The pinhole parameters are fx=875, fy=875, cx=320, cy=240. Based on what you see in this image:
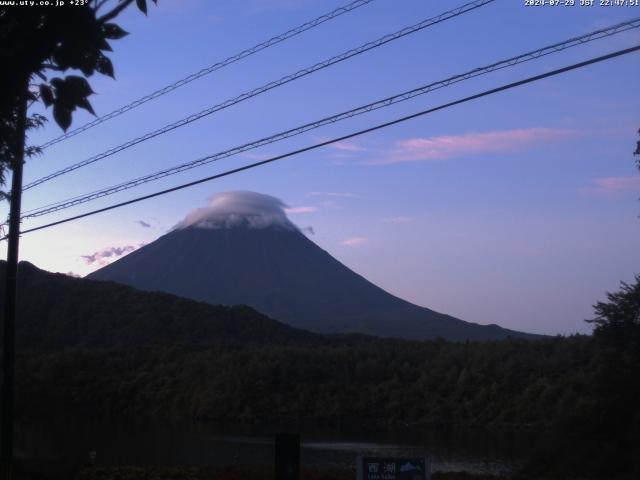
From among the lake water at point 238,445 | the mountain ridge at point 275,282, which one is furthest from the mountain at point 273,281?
the lake water at point 238,445

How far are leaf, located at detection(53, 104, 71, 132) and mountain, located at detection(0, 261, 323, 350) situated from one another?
198 feet

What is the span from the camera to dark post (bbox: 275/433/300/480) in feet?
33.9

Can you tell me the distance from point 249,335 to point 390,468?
60.8 m

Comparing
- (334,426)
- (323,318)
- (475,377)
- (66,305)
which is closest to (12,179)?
(334,426)

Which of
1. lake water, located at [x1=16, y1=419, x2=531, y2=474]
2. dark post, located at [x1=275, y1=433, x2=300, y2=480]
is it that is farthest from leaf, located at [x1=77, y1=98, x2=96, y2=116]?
lake water, located at [x1=16, y1=419, x2=531, y2=474]

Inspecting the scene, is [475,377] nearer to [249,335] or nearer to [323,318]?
[249,335]

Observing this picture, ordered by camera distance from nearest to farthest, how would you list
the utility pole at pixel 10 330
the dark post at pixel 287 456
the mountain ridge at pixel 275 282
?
the dark post at pixel 287 456, the utility pole at pixel 10 330, the mountain ridge at pixel 275 282

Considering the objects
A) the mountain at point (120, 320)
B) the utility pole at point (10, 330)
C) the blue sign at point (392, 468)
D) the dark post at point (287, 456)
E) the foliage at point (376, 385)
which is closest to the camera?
the blue sign at point (392, 468)

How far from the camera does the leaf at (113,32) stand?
5203 mm

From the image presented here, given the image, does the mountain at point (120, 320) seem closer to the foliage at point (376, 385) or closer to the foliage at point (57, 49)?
the foliage at point (376, 385)

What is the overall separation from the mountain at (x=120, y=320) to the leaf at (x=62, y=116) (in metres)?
60.4

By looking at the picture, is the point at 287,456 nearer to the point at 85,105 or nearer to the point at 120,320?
the point at 85,105

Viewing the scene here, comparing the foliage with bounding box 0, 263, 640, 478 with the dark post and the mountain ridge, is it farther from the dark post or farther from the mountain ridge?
the mountain ridge

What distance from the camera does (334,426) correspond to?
39719 millimetres
